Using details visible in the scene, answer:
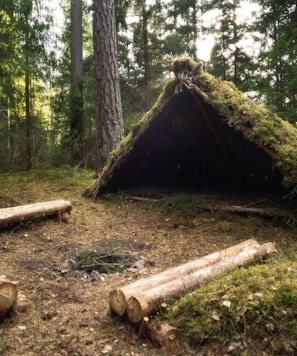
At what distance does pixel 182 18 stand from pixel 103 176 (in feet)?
36.1

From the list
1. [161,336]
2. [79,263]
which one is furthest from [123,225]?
[161,336]

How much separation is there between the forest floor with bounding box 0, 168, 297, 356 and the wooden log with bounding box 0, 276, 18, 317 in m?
0.13

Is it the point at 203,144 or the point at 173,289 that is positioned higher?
the point at 203,144

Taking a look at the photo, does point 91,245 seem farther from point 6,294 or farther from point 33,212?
point 6,294

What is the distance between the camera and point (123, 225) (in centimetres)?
599

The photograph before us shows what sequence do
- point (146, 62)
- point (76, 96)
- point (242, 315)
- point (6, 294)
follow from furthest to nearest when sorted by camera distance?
point (146, 62) → point (76, 96) → point (6, 294) → point (242, 315)

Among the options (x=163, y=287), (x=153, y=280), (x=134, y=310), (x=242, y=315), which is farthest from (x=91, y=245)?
(x=242, y=315)

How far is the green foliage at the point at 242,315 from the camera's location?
2.25m

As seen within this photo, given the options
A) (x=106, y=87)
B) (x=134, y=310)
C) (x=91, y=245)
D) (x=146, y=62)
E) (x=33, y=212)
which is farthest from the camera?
(x=146, y=62)

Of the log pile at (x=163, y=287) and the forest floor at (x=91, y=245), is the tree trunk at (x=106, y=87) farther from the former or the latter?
the log pile at (x=163, y=287)


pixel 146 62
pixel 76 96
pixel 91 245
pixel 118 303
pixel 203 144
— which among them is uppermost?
pixel 146 62

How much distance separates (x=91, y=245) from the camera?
4906mm

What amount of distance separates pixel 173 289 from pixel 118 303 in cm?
48

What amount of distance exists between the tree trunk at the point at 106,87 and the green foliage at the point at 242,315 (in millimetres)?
6216
